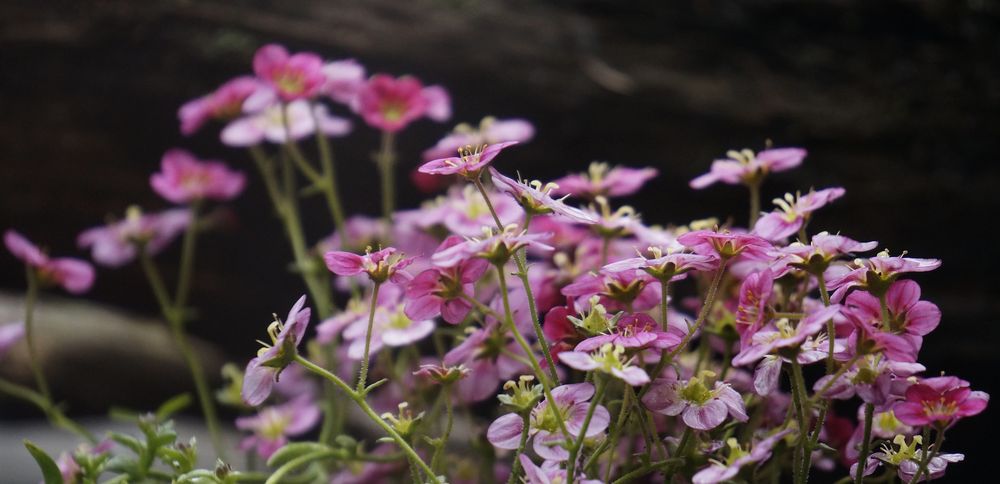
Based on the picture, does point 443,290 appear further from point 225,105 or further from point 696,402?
point 225,105

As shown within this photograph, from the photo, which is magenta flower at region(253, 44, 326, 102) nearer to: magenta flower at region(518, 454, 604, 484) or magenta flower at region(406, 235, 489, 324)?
magenta flower at region(406, 235, 489, 324)

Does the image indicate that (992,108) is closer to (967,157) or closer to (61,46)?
(967,157)

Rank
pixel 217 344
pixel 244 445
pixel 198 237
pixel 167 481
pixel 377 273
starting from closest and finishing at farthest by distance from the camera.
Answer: pixel 377 273, pixel 167 481, pixel 244 445, pixel 198 237, pixel 217 344

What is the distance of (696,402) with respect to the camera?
638 mm

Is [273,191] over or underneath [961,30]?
underneath

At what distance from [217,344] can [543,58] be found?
0.90 metres

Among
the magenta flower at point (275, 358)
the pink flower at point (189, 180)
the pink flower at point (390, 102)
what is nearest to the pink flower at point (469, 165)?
the magenta flower at point (275, 358)

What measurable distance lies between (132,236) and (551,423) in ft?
2.48

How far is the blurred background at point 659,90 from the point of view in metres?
1.31

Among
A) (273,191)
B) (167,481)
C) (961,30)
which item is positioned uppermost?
(961,30)

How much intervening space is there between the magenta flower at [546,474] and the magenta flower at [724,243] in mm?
183

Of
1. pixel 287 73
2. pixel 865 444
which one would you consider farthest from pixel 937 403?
pixel 287 73

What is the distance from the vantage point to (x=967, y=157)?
4.36 ft

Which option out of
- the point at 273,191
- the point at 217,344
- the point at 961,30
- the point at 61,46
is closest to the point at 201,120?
the point at 273,191
